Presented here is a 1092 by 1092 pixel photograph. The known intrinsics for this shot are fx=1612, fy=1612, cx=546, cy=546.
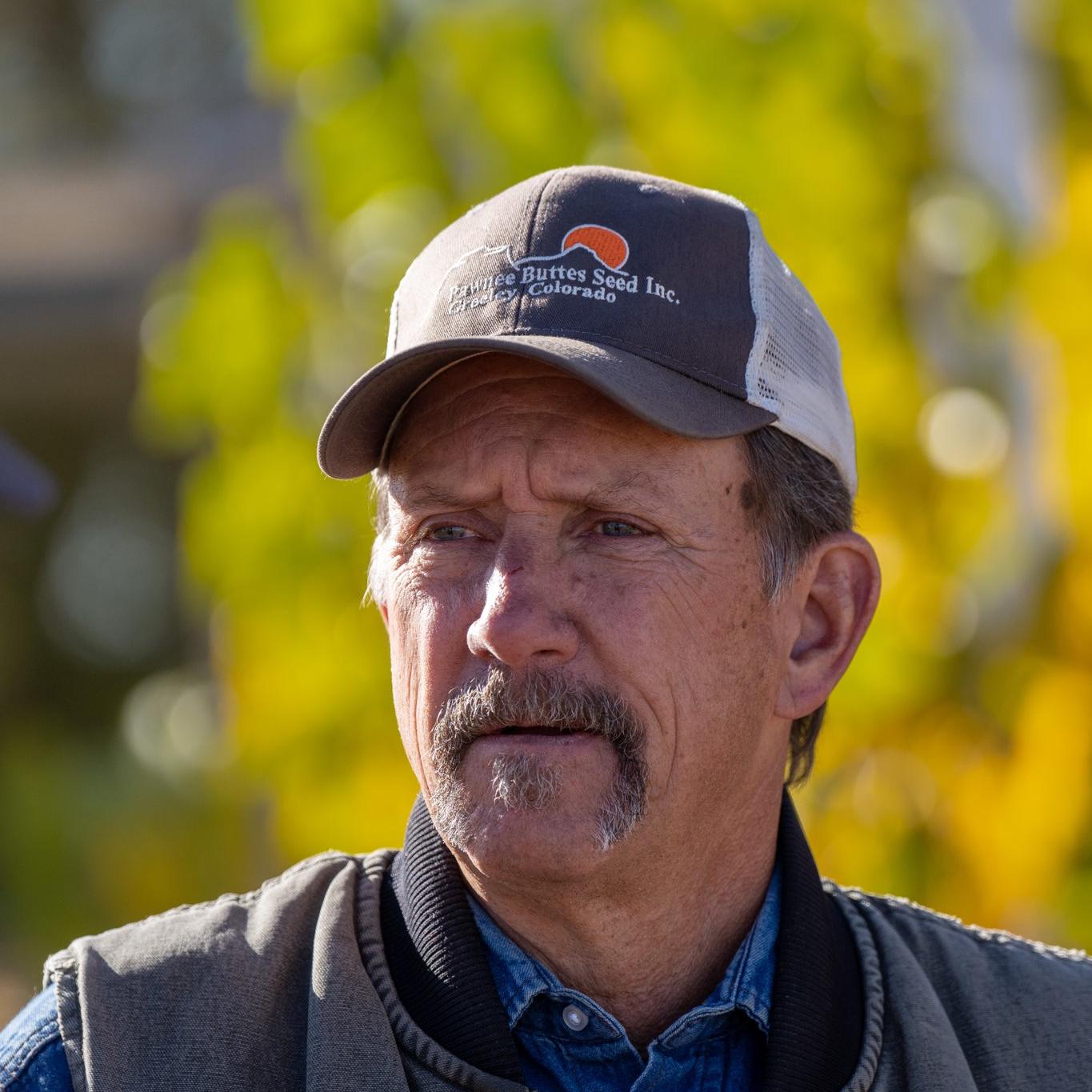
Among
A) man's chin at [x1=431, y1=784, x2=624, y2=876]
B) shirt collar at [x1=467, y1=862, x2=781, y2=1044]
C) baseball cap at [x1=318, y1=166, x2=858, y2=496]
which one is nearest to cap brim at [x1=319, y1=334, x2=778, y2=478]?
baseball cap at [x1=318, y1=166, x2=858, y2=496]

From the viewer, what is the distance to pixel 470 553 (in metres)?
1.86

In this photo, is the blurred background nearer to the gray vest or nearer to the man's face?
the gray vest

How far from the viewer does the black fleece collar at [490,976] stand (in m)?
1.75

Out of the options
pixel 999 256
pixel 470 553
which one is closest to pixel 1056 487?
pixel 999 256

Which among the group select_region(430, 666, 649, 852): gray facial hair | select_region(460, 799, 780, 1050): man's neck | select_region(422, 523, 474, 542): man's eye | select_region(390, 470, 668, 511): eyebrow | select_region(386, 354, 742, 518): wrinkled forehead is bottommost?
select_region(460, 799, 780, 1050): man's neck

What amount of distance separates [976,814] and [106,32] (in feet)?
20.2

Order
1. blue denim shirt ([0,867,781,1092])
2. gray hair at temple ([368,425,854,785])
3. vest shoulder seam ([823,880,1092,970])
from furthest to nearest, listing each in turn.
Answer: vest shoulder seam ([823,880,1092,970]) → gray hair at temple ([368,425,854,785]) → blue denim shirt ([0,867,781,1092])

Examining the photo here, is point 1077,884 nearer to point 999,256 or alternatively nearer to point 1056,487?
point 1056,487

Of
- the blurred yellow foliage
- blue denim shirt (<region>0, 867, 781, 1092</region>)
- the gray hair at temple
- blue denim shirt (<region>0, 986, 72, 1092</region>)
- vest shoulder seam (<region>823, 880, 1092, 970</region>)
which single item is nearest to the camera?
blue denim shirt (<region>0, 986, 72, 1092</region>)

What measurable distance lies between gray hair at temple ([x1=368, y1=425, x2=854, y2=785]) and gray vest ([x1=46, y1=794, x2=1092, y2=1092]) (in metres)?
0.33

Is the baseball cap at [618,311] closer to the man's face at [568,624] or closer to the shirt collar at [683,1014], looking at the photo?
the man's face at [568,624]

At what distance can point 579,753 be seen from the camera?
1.75 m

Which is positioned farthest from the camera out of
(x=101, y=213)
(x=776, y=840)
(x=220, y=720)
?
(x=101, y=213)

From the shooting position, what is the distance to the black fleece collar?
5.75 ft
